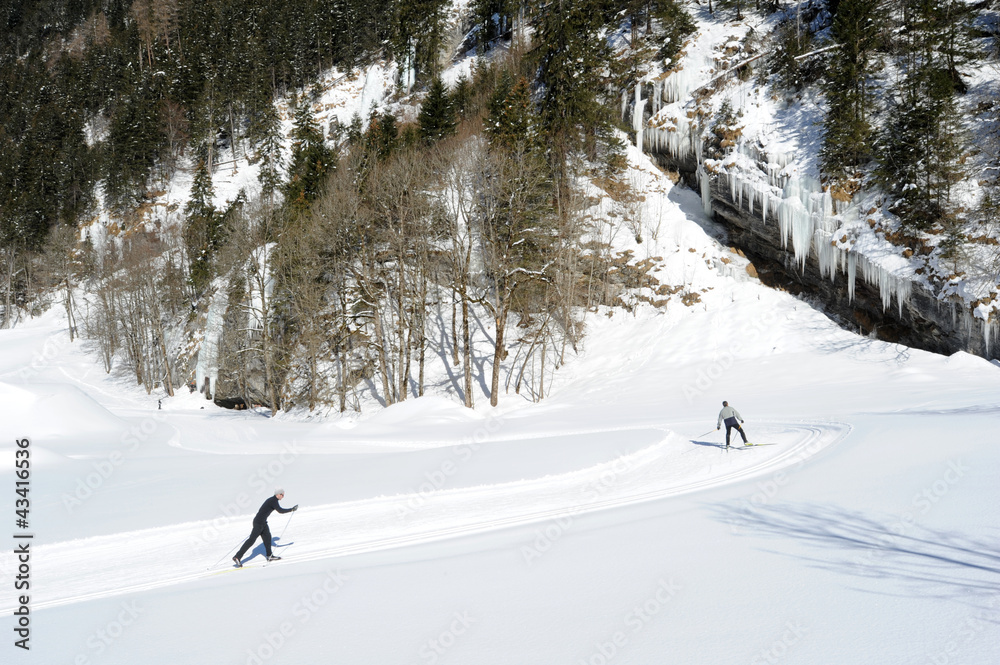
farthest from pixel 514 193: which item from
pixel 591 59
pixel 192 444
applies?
pixel 591 59

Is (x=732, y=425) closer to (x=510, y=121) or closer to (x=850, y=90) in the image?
(x=510, y=121)

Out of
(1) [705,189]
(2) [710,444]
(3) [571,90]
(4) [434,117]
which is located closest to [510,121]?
(3) [571,90]

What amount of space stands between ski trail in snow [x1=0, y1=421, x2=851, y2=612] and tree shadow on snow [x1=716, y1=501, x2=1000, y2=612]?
2.10 m

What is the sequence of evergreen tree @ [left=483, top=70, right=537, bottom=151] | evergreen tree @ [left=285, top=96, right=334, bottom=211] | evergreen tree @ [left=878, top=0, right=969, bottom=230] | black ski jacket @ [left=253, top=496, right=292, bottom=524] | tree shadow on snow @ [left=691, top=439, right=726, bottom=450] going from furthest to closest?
evergreen tree @ [left=285, top=96, right=334, bottom=211] → evergreen tree @ [left=483, top=70, right=537, bottom=151] → evergreen tree @ [left=878, top=0, right=969, bottom=230] → tree shadow on snow @ [left=691, top=439, right=726, bottom=450] → black ski jacket @ [left=253, top=496, right=292, bottom=524]

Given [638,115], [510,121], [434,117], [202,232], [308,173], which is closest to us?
[510,121]

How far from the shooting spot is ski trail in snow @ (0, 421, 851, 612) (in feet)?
21.0

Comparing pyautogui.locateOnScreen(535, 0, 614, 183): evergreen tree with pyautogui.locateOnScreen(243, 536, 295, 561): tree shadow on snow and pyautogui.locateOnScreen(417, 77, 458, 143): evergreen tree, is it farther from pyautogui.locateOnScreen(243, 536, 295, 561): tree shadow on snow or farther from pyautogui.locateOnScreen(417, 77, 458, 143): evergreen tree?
pyautogui.locateOnScreen(243, 536, 295, 561): tree shadow on snow

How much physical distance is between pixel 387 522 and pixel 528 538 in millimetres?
2451

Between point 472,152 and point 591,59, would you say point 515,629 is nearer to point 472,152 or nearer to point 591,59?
point 472,152

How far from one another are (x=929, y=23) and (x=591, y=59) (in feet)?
51.5

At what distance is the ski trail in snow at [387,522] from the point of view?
21.0 feet

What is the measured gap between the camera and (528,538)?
21.7 ft

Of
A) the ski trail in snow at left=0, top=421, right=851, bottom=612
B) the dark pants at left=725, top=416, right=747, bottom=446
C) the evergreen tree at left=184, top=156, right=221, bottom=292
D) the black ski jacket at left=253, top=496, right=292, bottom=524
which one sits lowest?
the ski trail in snow at left=0, top=421, right=851, bottom=612

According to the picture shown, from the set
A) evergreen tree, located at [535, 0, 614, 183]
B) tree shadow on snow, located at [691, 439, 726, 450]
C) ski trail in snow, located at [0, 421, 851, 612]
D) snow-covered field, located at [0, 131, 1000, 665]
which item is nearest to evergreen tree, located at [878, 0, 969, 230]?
snow-covered field, located at [0, 131, 1000, 665]
